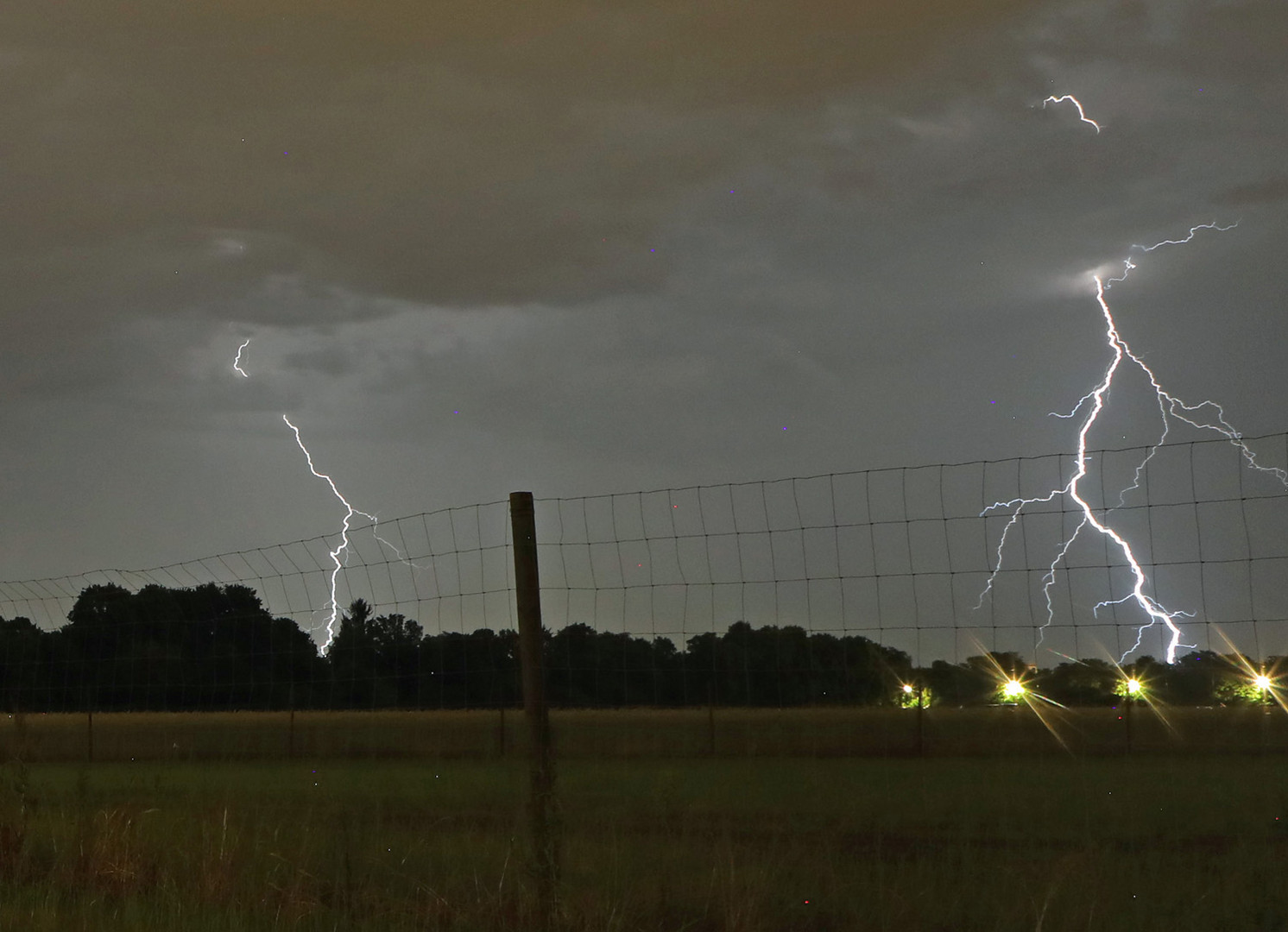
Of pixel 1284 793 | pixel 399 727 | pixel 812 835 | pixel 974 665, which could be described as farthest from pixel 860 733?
pixel 974 665

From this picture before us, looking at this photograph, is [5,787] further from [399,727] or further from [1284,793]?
[399,727]

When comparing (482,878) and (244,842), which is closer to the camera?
(482,878)

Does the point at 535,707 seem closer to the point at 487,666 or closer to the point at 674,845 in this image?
the point at 674,845

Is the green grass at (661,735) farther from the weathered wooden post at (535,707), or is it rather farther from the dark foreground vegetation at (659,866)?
the weathered wooden post at (535,707)

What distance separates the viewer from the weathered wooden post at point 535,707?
16.4ft

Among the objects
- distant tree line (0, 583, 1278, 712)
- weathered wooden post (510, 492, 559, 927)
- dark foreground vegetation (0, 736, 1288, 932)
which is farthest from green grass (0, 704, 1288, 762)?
weathered wooden post (510, 492, 559, 927)

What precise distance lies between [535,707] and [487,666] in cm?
873

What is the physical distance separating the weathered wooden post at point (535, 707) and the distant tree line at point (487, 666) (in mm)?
230

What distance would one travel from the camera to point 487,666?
13.8 m

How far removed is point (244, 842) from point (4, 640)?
1420cm

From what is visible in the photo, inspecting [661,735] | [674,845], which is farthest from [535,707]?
[661,735]

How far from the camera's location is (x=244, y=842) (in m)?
6.72


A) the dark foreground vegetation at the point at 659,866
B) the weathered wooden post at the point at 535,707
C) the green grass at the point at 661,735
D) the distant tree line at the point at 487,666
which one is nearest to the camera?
the weathered wooden post at the point at 535,707

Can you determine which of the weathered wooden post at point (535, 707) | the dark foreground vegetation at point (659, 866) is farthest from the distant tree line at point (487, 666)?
the dark foreground vegetation at point (659, 866)
